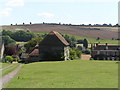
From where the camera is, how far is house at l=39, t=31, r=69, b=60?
85.4 meters

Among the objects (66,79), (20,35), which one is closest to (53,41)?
(66,79)

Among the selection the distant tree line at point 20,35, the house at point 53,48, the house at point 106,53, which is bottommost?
the house at point 106,53

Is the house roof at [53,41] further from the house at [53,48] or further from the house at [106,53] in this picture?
the house at [106,53]

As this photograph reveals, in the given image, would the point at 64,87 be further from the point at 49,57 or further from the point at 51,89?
the point at 49,57

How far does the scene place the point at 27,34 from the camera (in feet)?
610

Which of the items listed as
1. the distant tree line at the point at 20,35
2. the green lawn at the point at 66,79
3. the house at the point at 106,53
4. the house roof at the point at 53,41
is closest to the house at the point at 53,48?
the house roof at the point at 53,41

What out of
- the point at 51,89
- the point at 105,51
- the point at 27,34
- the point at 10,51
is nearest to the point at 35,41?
the point at 10,51

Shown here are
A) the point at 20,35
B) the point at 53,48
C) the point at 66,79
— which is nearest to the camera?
the point at 66,79

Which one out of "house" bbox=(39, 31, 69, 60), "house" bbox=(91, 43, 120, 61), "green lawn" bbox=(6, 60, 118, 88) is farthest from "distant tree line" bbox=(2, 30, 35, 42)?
"green lawn" bbox=(6, 60, 118, 88)

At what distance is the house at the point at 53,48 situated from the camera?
85.4 meters

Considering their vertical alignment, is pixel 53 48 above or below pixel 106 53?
above

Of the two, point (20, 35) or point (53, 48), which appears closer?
point (53, 48)

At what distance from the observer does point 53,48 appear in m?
86.3

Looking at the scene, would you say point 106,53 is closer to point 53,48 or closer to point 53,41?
point 53,48
